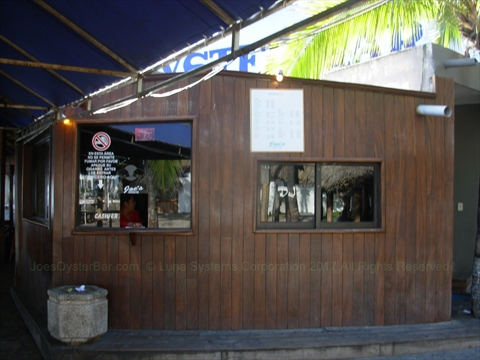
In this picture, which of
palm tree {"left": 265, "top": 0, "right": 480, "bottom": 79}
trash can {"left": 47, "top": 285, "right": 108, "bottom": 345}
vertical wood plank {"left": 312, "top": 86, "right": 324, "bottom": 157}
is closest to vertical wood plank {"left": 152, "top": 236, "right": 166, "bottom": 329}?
trash can {"left": 47, "top": 285, "right": 108, "bottom": 345}

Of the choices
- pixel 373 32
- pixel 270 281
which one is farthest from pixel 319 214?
pixel 373 32

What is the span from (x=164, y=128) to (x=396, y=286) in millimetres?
3835

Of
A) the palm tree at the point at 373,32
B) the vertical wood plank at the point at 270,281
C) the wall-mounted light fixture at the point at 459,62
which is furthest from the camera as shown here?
the palm tree at the point at 373,32

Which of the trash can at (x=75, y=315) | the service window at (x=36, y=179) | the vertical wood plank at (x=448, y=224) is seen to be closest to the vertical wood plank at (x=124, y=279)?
the trash can at (x=75, y=315)

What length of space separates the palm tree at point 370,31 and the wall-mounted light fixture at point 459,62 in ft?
1.27

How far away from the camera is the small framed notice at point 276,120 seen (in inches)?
249

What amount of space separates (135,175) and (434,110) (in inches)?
160

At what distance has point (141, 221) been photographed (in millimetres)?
6301

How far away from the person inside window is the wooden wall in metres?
0.23

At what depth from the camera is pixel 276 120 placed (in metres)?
6.36

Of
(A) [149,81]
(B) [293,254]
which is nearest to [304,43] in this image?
(A) [149,81]

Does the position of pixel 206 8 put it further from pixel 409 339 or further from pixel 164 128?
pixel 409 339

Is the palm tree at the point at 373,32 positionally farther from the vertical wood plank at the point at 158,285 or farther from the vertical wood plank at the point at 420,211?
the vertical wood plank at the point at 158,285

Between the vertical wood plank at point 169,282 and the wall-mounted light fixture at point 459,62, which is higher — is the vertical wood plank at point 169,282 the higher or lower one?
the lower one
